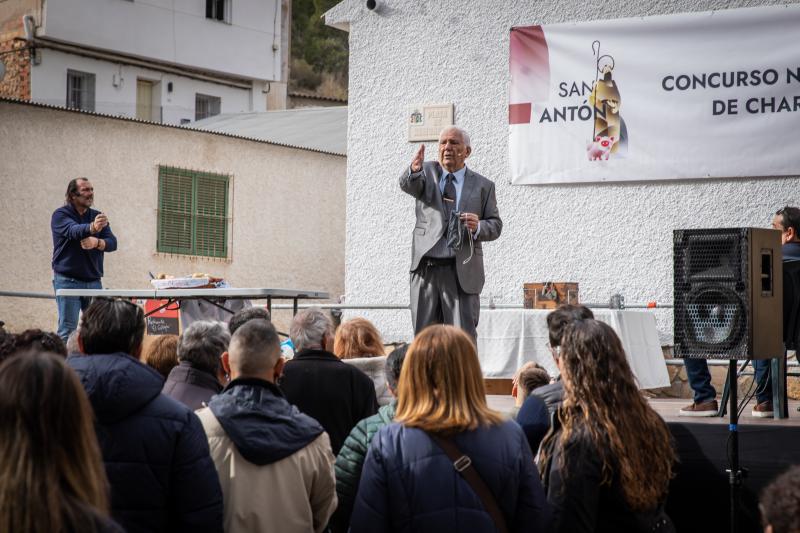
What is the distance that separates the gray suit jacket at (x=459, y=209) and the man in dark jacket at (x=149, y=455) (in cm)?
344

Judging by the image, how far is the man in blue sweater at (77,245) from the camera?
8.70m

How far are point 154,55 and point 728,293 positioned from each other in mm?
24405

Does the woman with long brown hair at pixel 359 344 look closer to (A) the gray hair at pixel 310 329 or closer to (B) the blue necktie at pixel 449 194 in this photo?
(A) the gray hair at pixel 310 329

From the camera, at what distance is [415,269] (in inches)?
267

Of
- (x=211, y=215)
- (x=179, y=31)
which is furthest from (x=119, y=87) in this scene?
(x=211, y=215)

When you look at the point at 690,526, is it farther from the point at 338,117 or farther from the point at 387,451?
the point at 338,117

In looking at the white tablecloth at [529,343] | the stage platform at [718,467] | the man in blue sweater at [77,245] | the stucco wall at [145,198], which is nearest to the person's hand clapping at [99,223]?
the man in blue sweater at [77,245]

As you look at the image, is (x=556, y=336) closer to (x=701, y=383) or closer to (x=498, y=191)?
(x=701, y=383)

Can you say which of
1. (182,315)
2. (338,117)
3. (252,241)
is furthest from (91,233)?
(338,117)

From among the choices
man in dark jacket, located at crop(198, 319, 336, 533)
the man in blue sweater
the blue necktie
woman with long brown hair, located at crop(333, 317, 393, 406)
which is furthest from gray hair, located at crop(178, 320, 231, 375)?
the man in blue sweater

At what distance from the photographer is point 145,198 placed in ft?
58.4

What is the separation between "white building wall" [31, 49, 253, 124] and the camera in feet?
85.3

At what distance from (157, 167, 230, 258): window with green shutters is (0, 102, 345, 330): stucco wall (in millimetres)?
148

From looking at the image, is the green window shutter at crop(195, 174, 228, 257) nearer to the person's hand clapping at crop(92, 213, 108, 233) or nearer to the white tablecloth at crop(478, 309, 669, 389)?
the person's hand clapping at crop(92, 213, 108, 233)
